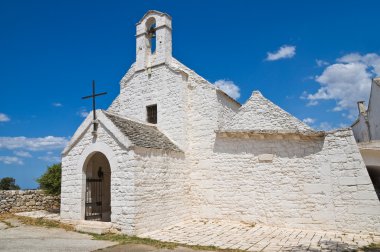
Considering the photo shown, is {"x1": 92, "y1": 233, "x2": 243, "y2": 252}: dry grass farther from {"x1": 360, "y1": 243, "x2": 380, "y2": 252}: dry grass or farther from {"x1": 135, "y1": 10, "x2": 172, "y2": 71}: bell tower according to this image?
{"x1": 135, "y1": 10, "x2": 172, "y2": 71}: bell tower

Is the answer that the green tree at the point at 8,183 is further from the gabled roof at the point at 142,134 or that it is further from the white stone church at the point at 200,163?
the gabled roof at the point at 142,134

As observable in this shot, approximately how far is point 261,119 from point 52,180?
880 cm

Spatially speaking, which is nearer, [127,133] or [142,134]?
[127,133]

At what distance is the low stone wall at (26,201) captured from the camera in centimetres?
1273

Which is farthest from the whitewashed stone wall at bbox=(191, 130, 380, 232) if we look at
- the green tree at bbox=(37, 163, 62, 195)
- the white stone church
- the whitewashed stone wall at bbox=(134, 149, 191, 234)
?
the green tree at bbox=(37, 163, 62, 195)

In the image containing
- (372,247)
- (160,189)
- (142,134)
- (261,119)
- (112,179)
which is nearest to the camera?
(372,247)

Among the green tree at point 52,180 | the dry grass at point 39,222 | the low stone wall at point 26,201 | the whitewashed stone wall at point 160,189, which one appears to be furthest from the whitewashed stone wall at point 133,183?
the low stone wall at point 26,201

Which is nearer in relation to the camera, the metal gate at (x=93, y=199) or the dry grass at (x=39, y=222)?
the dry grass at (x=39, y=222)

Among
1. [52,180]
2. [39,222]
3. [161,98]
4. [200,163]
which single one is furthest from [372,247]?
[52,180]

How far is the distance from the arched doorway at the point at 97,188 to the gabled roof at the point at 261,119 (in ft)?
16.3

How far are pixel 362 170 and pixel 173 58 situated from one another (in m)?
8.18

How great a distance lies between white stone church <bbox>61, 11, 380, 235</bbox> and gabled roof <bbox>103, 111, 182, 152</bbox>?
0.06m

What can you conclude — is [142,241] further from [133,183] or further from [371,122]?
[371,122]

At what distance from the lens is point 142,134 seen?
1029cm
